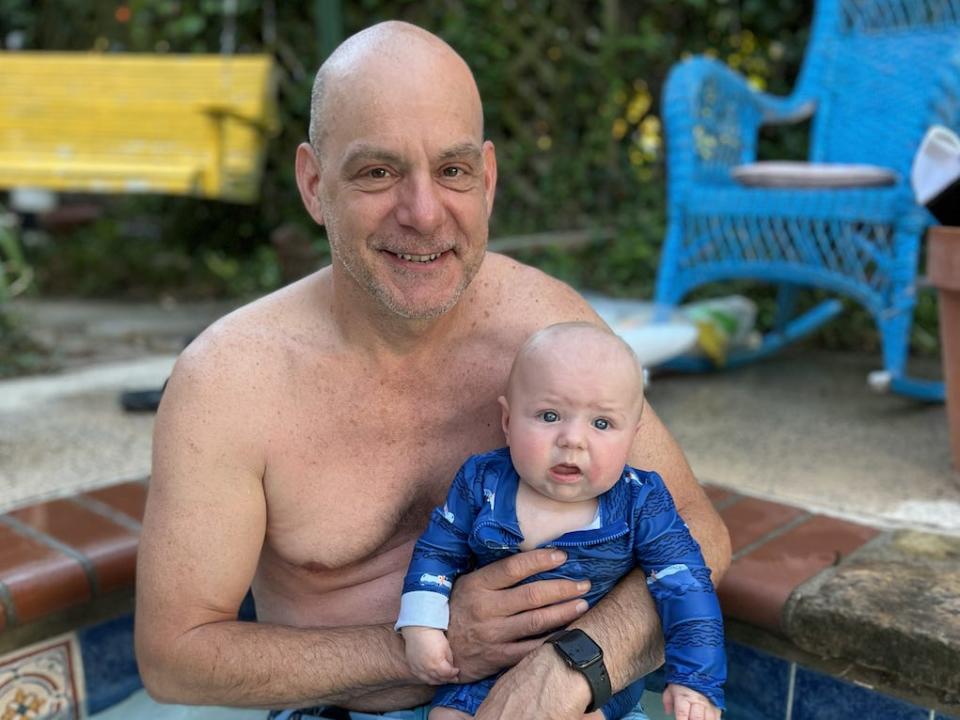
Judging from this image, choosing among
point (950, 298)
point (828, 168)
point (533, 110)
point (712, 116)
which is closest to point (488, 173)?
point (950, 298)

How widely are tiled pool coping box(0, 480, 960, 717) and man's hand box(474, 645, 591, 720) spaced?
19.9 inches

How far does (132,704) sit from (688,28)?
162 inches

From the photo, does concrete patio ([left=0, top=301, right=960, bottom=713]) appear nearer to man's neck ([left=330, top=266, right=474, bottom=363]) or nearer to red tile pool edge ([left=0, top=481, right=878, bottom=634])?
red tile pool edge ([left=0, top=481, right=878, bottom=634])

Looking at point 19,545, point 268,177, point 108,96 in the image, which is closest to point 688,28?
point 268,177

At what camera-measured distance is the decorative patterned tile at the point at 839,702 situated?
66.9 inches

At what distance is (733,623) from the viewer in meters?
1.89

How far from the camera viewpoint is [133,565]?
2.02 meters

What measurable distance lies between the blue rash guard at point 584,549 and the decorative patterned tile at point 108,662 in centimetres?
88

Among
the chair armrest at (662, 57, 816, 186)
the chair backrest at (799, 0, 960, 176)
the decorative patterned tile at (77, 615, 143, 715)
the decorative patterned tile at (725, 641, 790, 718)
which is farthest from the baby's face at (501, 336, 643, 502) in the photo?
the chair backrest at (799, 0, 960, 176)

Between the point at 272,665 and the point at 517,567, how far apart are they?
A: 0.44 meters

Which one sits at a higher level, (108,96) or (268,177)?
(108,96)

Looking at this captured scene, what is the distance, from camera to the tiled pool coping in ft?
5.80

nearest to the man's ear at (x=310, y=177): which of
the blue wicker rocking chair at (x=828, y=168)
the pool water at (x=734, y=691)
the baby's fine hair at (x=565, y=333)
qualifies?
the baby's fine hair at (x=565, y=333)

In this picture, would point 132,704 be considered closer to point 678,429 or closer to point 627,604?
point 627,604
